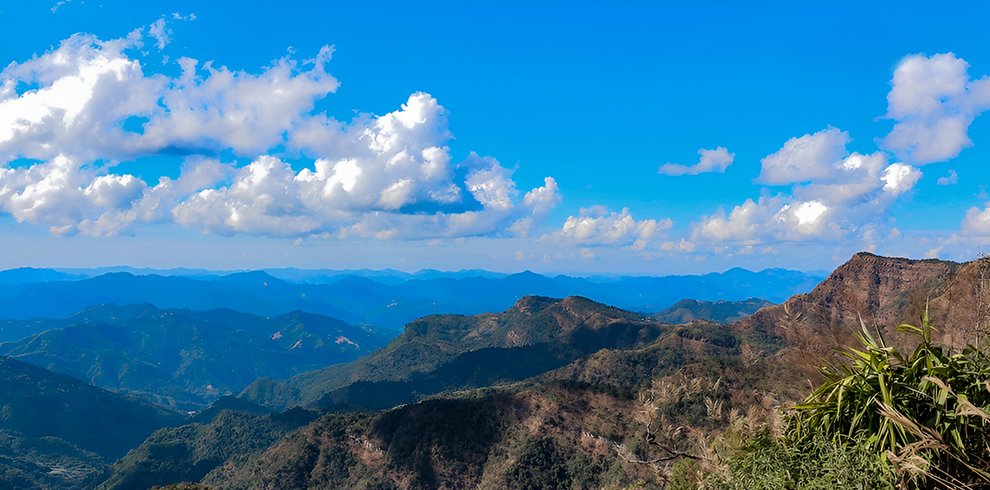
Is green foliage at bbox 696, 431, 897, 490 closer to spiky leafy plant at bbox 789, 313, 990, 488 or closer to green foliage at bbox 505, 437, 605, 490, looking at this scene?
spiky leafy plant at bbox 789, 313, 990, 488

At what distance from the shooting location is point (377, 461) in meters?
122

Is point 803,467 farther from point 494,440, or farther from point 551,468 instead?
point 494,440

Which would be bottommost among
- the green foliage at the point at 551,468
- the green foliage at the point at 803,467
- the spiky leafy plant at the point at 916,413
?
the green foliage at the point at 551,468

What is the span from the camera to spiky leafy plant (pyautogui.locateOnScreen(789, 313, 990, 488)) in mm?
11797

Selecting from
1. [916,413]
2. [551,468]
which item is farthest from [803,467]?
[551,468]

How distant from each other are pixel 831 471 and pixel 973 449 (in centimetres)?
358

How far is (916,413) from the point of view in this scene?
13305 millimetres

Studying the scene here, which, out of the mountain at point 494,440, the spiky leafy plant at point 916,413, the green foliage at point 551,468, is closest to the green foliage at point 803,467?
the spiky leafy plant at point 916,413

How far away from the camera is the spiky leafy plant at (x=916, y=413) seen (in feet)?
38.7

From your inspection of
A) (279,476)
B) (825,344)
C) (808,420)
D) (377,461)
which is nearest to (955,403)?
(808,420)

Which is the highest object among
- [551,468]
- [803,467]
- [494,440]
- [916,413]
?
[916,413]

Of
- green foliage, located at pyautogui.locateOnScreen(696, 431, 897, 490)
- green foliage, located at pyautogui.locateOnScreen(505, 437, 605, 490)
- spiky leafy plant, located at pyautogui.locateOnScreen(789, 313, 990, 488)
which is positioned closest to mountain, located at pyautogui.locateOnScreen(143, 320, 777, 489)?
green foliage, located at pyautogui.locateOnScreen(505, 437, 605, 490)

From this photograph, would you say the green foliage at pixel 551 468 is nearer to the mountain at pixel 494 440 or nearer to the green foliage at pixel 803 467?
the mountain at pixel 494 440

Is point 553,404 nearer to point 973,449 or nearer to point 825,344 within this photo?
point 825,344
